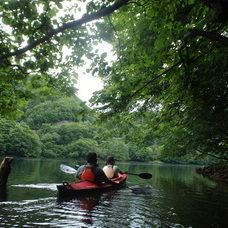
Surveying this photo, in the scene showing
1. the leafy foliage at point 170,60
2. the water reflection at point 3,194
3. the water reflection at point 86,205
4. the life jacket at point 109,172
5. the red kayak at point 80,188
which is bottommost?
the water reflection at point 86,205

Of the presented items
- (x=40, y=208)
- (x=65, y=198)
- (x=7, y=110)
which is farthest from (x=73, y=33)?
(x=65, y=198)

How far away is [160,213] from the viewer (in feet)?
19.9

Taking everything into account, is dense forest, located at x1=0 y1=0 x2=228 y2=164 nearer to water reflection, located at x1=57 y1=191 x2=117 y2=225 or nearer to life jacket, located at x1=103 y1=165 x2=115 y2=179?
water reflection, located at x1=57 y1=191 x2=117 y2=225

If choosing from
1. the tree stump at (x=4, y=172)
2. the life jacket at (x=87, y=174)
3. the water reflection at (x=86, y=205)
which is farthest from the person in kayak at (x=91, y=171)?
the tree stump at (x=4, y=172)

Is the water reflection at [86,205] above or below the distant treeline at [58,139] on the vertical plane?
below

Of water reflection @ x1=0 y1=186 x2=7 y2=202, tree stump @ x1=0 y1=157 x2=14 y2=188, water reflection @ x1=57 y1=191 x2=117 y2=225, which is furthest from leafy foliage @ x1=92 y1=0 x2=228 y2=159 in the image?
tree stump @ x1=0 y1=157 x2=14 y2=188

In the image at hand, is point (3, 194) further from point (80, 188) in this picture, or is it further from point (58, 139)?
point (58, 139)

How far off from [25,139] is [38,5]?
51.1 m

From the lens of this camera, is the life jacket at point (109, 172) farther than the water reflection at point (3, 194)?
Yes

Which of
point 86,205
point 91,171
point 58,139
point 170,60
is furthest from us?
point 58,139

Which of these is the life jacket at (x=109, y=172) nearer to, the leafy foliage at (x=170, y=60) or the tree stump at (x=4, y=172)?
the leafy foliage at (x=170, y=60)

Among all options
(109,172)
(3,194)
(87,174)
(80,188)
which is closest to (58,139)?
(109,172)

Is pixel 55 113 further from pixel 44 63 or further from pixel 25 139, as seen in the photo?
pixel 44 63

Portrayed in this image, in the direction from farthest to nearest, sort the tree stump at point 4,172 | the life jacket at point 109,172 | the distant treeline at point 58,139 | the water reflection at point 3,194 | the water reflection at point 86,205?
1. the distant treeline at point 58,139
2. the life jacket at point 109,172
3. the tree stump at point 4,172
4. the water reflection at point 3,194
5. the water reflection at point 86,205
